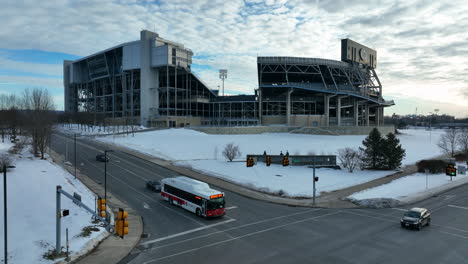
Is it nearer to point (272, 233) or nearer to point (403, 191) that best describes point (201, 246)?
point (272, 233)

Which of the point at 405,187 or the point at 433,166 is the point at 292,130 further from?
the point at 405,187

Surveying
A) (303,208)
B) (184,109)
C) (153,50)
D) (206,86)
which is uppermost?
(153,50)

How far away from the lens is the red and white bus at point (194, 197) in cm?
2367

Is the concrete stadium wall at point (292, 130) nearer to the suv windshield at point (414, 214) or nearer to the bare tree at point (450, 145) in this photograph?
the bare tree at point (450, 145)

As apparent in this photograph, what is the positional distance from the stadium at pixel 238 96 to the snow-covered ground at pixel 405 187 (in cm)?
5699

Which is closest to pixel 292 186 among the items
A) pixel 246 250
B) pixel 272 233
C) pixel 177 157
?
pixel 272 233

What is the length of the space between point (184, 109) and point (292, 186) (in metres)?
81.4

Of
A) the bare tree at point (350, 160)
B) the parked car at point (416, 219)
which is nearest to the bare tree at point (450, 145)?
the bare tree at point (350, 160)

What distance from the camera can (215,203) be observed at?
23.8 metres

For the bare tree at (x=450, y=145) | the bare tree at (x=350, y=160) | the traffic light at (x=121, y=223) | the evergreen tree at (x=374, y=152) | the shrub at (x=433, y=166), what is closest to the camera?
the traffic light at (x=121, y=223)

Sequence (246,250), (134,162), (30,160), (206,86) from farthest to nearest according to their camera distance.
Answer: (206,86) < (134,162) < (30,160) < (246,250)

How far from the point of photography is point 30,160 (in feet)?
141

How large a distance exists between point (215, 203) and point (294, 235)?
6.71m

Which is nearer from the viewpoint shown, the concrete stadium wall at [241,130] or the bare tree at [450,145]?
the bare tree at [450,145]
